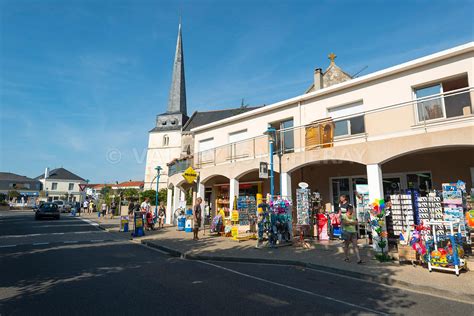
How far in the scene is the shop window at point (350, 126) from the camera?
1010 cm

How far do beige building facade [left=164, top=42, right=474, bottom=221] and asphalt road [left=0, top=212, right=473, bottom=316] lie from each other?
15.1 ft

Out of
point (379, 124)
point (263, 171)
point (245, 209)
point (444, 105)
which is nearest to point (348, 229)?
point (379, 124)

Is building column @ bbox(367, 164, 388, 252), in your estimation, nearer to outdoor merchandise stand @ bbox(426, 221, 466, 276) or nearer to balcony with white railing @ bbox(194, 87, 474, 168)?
balcony with white railing @ bbox(194, 87, 474, 168)

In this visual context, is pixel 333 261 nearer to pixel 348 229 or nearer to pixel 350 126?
pixel 348 229

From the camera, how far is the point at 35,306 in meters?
4.57

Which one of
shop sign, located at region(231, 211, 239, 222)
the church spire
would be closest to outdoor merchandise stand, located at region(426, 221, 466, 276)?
shop sign, located at region(231, 211, 239, 222)

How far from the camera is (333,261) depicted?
25.9ft

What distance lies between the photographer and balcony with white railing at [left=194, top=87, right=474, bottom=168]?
327 inches

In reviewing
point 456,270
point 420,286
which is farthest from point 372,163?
point 420,286

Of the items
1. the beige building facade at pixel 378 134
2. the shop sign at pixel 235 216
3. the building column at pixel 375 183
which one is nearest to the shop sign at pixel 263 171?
the beige building facade at pixel 378 134

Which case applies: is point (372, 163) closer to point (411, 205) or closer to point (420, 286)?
point (411, 205)

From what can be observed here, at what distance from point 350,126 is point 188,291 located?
807 centimetres

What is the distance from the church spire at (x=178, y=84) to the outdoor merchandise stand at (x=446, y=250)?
64443 millimetres

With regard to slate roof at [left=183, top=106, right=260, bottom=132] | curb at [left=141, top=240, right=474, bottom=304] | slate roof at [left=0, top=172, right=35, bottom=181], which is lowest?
curb at [left=141, top=240, right=474, bottom=304]
